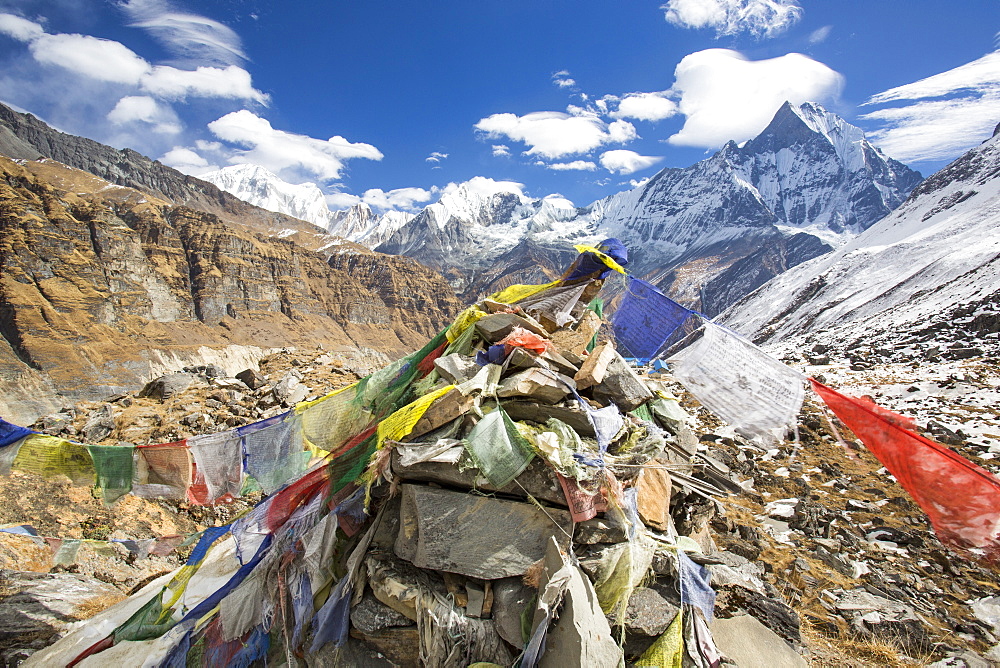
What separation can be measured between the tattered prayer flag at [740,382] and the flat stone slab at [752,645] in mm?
2048

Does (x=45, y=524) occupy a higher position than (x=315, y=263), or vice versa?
(x=315, y=263)

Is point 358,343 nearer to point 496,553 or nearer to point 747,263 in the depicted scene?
point 496,553

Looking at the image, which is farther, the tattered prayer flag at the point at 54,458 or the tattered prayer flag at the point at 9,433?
the tattered prayer flag at the point at 54,458

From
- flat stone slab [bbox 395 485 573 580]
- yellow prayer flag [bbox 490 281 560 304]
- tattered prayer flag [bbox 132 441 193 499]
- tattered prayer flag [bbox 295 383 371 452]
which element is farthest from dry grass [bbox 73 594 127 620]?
yellow prayer flag [bbox 490 281 560 304]

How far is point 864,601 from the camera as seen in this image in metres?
5.86

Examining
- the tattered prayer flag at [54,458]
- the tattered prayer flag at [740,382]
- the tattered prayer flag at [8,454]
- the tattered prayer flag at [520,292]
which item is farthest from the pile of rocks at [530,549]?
the tattered prayer flag at [8,454]

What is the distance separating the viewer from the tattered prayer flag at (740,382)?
4.78 meters

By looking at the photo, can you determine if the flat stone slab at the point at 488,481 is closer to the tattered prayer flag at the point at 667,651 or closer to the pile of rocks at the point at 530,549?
the pile of rocks at the point at 530,549

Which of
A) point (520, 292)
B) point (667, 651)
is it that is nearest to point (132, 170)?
point (520, 292)

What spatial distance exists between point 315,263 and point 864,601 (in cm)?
10942

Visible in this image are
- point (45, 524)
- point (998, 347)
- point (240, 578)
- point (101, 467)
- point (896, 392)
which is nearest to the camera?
point (240, 578)

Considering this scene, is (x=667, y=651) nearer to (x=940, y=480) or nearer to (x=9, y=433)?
(x=940, y=480)

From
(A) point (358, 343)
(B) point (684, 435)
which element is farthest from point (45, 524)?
(A) point (358, 343)

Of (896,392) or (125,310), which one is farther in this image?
(125,310)
